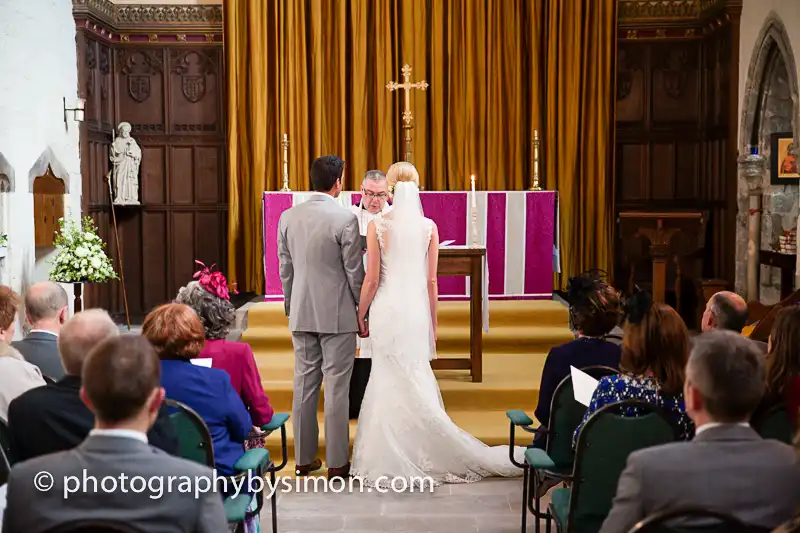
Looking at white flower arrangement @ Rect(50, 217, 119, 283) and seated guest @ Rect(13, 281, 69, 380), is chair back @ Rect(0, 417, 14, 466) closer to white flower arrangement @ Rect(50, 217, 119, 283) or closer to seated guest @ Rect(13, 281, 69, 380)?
seated guest @ Rect(13, 281, 69, 380)

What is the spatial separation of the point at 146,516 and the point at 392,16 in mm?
8236

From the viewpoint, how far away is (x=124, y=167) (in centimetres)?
936

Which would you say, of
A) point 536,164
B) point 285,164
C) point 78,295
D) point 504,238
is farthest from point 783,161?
point 78,295

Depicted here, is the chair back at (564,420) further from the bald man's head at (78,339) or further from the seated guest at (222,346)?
the bald man's head at (78,339)

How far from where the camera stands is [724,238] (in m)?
8.97

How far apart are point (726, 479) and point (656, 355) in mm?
877

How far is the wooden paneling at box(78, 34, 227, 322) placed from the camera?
962 centimetres

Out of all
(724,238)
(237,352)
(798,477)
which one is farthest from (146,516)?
(724,238)

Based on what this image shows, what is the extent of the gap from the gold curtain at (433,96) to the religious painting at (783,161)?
1.84 meters

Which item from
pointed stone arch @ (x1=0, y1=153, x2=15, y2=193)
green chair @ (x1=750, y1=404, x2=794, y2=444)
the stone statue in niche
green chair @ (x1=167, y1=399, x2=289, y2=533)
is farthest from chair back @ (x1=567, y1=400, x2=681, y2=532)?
the stone statue in niche

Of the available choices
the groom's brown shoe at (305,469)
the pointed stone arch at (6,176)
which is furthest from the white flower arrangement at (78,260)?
the groom's brown shoe at (305,469)

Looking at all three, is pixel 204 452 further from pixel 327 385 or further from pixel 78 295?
pixel 78 295

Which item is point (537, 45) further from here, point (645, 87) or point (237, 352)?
point (237, 352)

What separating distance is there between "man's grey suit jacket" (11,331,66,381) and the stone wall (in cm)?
641
